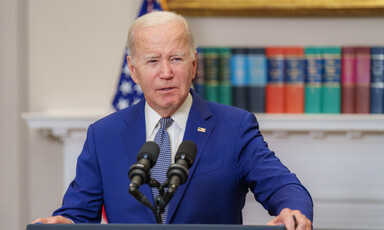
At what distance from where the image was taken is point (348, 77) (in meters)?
3.88

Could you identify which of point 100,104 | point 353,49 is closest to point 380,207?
point 353,49

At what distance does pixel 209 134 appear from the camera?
7.13ft

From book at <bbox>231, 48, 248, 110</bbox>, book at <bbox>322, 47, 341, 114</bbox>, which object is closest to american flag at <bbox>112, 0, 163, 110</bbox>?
book at <bbox>231, 48, 248, 110</bbox>

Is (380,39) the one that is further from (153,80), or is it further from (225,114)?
(153,80)

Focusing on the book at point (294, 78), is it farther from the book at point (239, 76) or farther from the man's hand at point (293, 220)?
the man's hand at point (293, 220)

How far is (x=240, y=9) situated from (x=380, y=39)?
1056mm

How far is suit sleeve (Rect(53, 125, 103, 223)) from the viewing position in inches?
83.0

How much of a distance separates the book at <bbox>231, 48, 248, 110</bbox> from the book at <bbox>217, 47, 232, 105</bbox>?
0.03 metres

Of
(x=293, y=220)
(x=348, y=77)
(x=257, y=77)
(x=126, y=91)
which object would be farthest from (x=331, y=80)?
(x=293, y=220)

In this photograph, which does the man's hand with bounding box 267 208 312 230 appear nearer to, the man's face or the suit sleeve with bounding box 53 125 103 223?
the man's face

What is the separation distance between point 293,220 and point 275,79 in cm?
239

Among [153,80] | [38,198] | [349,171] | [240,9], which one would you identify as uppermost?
[240,9]

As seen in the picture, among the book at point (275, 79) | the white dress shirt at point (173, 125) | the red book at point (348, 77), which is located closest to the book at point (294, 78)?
the book at point (275, 79)

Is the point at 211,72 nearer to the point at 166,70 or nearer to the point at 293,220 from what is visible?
the point at 166,70
